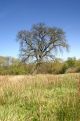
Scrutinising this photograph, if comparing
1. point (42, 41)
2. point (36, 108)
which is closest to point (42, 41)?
point (42, 41)

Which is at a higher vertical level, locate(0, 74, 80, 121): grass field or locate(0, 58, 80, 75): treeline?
locate(0, 58, 80, 75): treeline

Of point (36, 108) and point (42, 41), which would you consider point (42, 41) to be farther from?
point (36, 108)

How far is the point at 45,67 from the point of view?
153ft

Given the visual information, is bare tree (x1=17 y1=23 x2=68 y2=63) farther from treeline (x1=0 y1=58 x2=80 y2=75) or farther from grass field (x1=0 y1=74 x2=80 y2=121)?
grass field (x1=0 y1=74 x2=80 y2=121)

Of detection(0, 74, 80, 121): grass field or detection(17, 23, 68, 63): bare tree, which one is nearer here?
detection(0, 74, 80, 121): grass field

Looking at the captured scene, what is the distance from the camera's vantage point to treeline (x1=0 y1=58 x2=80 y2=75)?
4416cm

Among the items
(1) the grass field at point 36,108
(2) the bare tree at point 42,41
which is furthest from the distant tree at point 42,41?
(1) the grass field at point 36,108

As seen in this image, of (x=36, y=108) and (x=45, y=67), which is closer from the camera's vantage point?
(x=36, y=108)

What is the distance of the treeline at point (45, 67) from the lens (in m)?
44.2

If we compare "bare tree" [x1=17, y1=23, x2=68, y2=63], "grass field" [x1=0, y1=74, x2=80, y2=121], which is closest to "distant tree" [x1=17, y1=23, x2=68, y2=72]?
"bare tree" [x1=17, y1=23, x2=68, y2=63]

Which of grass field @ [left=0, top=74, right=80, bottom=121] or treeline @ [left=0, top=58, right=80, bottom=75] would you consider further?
treeline @ [left=0, top=58, right=80, bottom=75]

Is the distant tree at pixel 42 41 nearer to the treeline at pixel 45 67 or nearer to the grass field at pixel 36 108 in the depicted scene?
the treeline at pixel 45 67

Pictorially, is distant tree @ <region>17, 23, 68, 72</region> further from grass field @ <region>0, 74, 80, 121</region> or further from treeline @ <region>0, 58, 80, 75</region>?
grass field @ <region>0, 74, 80, 121</region>

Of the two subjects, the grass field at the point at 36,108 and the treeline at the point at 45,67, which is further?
the treeline at the point at 45,67
